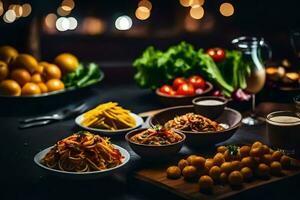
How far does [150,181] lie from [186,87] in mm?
1198

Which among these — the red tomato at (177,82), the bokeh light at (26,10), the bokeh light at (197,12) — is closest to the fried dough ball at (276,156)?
the red tomato at (177,82)

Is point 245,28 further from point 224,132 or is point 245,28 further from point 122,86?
point 224,132

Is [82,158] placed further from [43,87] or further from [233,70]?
[233,70]

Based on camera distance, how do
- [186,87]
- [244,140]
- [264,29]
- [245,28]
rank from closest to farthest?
[244,140]
[186,87]
[264,29]
[245,28]

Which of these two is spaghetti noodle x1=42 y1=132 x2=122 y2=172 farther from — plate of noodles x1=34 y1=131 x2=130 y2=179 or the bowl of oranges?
the bowl of oranges

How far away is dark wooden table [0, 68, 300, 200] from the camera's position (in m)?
2.16

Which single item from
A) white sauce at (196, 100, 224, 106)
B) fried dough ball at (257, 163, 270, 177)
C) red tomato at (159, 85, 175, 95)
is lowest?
fried dough ball at (257, 163, 270, 177)

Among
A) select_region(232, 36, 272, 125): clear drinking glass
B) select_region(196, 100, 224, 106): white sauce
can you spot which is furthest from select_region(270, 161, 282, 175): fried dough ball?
select_region(232, 36, 272, 125): clear drinking glass

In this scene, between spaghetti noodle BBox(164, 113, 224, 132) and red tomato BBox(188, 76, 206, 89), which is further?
red tomato BBox(188, 76, 206, 89)

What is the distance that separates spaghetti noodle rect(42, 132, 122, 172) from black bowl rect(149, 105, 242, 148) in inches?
13.9

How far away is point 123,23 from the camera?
17.0 ft

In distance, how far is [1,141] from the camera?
2.85 m

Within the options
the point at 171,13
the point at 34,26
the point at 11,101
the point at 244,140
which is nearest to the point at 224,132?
the point at 244,140

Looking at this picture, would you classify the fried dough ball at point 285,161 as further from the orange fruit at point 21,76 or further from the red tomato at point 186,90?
the orange fruit at point 21,76
